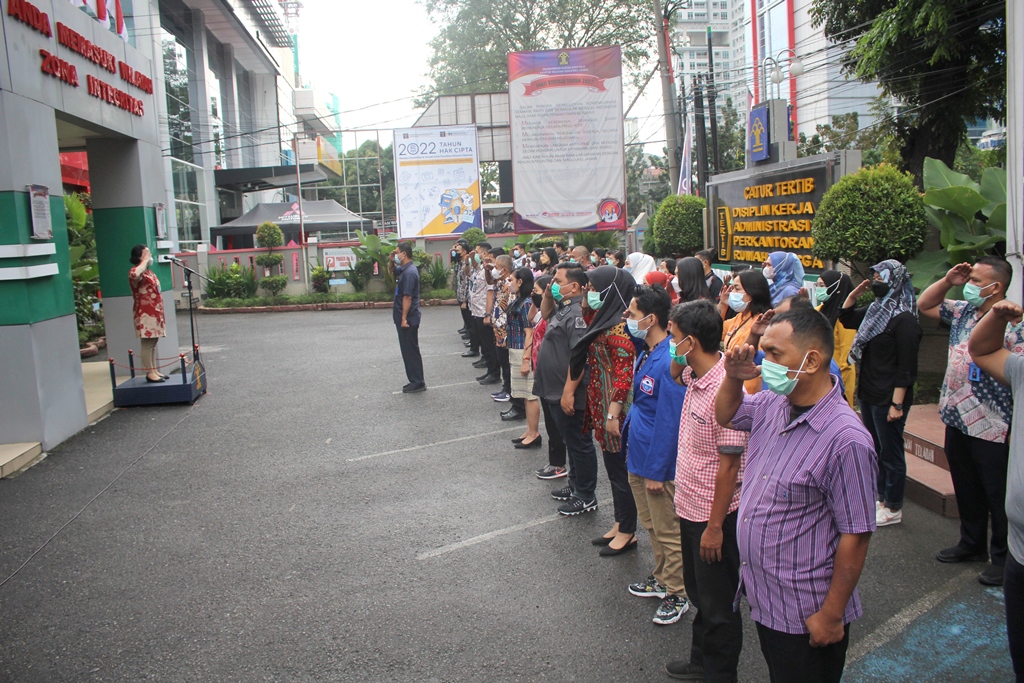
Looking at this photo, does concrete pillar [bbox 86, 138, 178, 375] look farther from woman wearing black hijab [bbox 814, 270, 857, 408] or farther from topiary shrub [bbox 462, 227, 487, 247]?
topiary shrub [bbox 462, 227, 487, 247]

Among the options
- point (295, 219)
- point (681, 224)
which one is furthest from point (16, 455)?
point (295, 219)

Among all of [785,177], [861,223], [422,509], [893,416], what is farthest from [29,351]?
[785,177]

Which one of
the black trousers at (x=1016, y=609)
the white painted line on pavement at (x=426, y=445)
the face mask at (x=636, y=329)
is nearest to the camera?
the black trousers at (x=1016, y=609)

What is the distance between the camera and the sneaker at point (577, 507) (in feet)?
18.9

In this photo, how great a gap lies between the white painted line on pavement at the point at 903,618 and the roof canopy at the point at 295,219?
97.5ft

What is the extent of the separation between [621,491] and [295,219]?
100 ft

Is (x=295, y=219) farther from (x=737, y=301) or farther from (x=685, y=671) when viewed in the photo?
(x=685, y=671)

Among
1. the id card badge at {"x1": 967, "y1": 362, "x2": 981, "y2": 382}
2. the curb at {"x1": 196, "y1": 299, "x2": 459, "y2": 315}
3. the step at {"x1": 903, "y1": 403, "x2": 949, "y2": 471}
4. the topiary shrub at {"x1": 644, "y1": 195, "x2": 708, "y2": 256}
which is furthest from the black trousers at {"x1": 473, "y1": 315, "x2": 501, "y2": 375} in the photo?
the curb at {"x1": 196, "y1": 299, "x2": 459, "y2": 315}

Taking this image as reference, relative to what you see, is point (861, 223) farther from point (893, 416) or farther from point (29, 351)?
point (29, 351)

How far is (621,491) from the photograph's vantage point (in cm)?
500

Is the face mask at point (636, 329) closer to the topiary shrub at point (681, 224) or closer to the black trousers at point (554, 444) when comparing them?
the black trousers at point (554, 444)

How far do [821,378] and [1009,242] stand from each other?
185 inches

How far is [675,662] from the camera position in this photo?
3.65 m

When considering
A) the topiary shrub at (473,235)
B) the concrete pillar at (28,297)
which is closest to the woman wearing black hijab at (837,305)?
the concrete pillar at (28,297)
